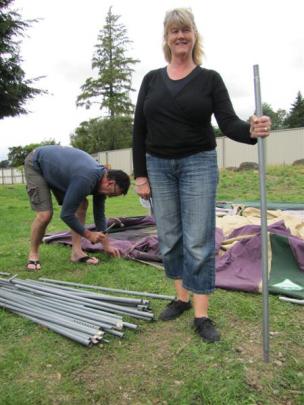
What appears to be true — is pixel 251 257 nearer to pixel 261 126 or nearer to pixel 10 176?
pixel 261 126

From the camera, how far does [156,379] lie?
256 cm

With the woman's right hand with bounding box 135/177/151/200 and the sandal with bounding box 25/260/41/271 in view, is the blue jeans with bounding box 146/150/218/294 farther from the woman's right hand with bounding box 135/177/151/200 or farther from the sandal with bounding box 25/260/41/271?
the sandal with bounding box 25/260/41/271

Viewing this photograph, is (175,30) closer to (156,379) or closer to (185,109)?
(185,109)

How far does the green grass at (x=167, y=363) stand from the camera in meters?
2.40

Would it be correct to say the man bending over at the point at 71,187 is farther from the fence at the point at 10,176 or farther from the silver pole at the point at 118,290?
Result: the fence at the point at 10,176

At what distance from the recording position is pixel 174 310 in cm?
335

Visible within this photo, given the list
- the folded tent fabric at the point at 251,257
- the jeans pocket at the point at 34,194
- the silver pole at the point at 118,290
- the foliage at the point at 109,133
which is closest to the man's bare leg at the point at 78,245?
the folded tent fabric at the point at 251,257

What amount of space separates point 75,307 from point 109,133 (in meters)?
39.0

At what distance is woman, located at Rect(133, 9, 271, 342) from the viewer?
9.31ft

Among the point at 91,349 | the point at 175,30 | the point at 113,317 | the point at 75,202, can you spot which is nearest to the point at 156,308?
the point at 113,317

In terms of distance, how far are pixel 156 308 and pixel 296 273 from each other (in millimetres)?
1456

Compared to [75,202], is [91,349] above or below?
below

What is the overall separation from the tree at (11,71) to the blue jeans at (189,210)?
17.1m

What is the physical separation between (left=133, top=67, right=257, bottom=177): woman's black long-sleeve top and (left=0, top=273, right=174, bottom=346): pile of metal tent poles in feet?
3.98
